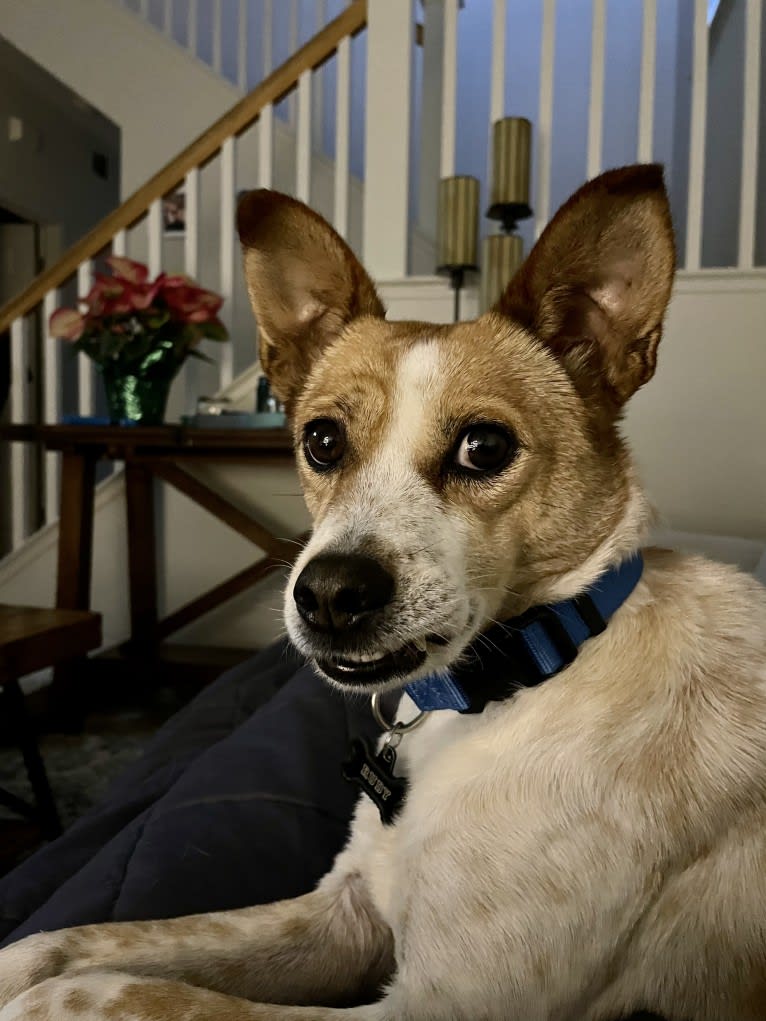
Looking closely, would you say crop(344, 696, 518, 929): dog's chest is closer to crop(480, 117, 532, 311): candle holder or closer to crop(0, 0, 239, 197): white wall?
crop(480, 117, 532, 311): candle holder

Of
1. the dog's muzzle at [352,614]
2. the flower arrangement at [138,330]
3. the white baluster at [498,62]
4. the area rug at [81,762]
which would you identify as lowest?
the area rug at [81,762]

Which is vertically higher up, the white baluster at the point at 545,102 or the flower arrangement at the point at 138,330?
the white baluster at the point at 545,102

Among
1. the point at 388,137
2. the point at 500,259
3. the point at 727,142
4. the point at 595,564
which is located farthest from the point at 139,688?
the point at 727,142

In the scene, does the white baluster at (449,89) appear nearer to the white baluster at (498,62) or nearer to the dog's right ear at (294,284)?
the white baluster at (498,62)

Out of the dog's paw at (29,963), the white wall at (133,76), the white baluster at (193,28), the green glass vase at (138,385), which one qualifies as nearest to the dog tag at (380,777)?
the dog's paw at (29,963)

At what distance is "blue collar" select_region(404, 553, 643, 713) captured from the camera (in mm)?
908

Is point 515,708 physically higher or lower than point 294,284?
lower

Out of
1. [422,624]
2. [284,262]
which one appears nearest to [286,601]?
[422,624]

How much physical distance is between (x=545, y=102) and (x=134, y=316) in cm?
174

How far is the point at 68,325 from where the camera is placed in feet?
9.45

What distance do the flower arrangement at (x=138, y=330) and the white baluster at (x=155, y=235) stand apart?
0.34 meters

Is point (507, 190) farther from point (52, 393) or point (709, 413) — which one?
point (52, 393)

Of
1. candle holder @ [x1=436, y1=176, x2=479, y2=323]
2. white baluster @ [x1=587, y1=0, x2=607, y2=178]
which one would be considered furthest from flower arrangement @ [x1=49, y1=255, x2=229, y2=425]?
white baluster @ [x1=587, y1=0, x2=607, y2=178]

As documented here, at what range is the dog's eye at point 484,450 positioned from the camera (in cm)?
97
